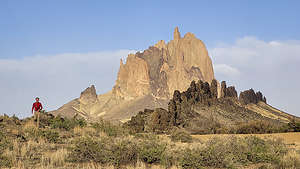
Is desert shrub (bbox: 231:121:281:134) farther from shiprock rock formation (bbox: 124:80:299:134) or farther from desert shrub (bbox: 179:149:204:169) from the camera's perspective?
desert shrub (bbox: 179:149:204:169)

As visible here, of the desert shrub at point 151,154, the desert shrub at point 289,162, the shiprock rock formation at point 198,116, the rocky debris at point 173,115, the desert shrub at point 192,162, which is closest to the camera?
the desert shrub at point 192,162

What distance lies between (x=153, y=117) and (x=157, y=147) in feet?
88.7

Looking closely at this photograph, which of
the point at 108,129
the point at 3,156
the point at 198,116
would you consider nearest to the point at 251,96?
the point at 198,116

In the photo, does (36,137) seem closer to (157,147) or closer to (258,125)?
(157,147)

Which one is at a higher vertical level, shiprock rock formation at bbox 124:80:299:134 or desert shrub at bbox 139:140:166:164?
shiprock rock formation at bbox 124:80:299:134

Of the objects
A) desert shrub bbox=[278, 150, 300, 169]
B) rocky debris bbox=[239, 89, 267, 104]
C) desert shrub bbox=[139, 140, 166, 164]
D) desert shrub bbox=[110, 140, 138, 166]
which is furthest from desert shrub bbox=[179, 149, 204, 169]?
rocky debris bbox=[239, 89, 267, 104]

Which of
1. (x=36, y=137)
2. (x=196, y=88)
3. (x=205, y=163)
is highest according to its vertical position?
(x=196, y=88)

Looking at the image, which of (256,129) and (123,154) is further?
(256,129)

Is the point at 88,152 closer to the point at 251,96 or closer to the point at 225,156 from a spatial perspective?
the point at 225,156

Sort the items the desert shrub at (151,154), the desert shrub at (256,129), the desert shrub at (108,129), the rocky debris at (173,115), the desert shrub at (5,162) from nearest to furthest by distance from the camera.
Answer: the desert shrub at (5,162)
the desert shrub at (151,154)
the desert shrub at (108,129)
the desert shrub at (256,129)
the rocky debris at (173,115)

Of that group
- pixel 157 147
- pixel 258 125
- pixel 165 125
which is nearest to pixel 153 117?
pixel 165 125

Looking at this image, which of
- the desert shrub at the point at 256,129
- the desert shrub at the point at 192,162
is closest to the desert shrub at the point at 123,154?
the desert shrub at the point at 192,162

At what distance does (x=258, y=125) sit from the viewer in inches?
1291

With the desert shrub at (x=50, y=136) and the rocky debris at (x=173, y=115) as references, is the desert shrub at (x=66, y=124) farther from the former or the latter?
the rocky debris at (x=173, y=115)
